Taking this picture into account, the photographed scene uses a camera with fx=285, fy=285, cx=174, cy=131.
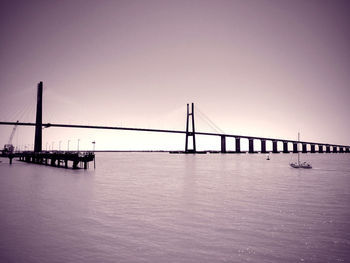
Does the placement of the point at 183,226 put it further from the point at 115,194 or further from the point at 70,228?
the point at 115,194

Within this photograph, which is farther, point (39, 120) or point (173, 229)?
point (39, 120)

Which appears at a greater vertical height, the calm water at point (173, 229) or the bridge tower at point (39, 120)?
the bridge tower at point (39, 120)

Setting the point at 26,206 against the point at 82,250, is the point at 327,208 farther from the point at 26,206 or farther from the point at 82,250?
the point at 26,206

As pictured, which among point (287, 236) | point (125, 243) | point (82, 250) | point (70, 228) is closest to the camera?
point (82, 250)

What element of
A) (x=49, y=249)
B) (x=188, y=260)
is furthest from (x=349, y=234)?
(x=49, y=249)

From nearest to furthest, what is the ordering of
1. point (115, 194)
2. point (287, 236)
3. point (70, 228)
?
1. point (287, 236)
2. point (70, 228)
3. point (115, 194)

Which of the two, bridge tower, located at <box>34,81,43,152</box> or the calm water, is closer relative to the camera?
the calm water

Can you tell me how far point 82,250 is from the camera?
1076 centimetres

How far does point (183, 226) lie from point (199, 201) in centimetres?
773

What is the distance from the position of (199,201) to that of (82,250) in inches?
483

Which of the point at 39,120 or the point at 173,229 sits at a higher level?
the point at 39,120

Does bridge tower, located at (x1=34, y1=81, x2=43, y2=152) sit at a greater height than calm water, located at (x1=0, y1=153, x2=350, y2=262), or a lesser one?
greater

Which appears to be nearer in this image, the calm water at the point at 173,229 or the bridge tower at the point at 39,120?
the calm water at the point at 173,229

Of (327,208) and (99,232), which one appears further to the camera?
(327,208)
